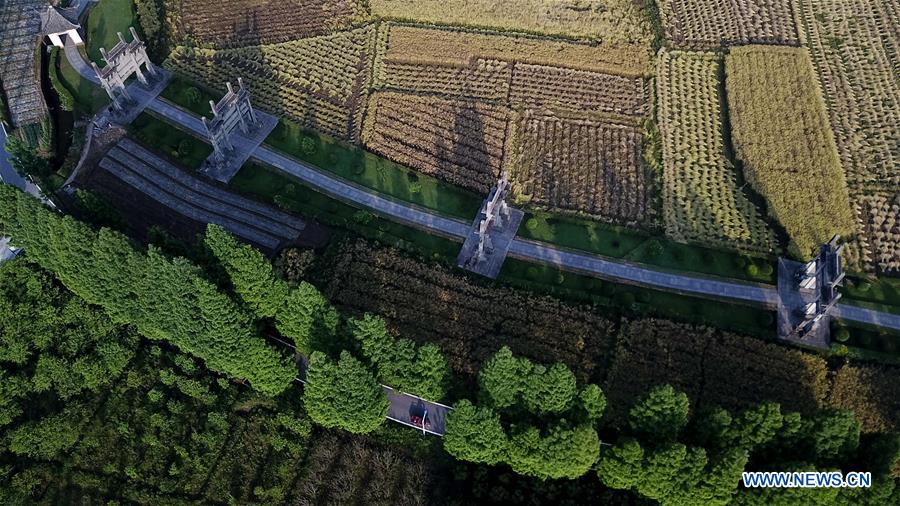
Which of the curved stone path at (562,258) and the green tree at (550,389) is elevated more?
the curved stone path at (562,258)

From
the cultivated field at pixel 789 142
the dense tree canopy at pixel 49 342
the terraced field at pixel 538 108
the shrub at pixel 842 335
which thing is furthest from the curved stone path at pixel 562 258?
the dense tree canopy at pixel 49 342

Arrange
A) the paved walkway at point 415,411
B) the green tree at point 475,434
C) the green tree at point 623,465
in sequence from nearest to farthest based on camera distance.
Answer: the green tree at point 623,465 → the green tree at point 475,434 → the paved walkway at point 415,411

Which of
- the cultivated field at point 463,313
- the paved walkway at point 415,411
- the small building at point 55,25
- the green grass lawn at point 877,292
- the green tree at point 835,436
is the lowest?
the paved walkway at point 415,411

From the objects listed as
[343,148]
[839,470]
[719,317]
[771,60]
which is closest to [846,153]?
[771,60]

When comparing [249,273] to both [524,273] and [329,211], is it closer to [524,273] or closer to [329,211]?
[329,211]

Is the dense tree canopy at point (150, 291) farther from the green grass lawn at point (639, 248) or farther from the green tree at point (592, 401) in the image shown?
the green grass lawn at point (639, 248)

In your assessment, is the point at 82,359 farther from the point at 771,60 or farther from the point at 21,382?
the point at 771,60
